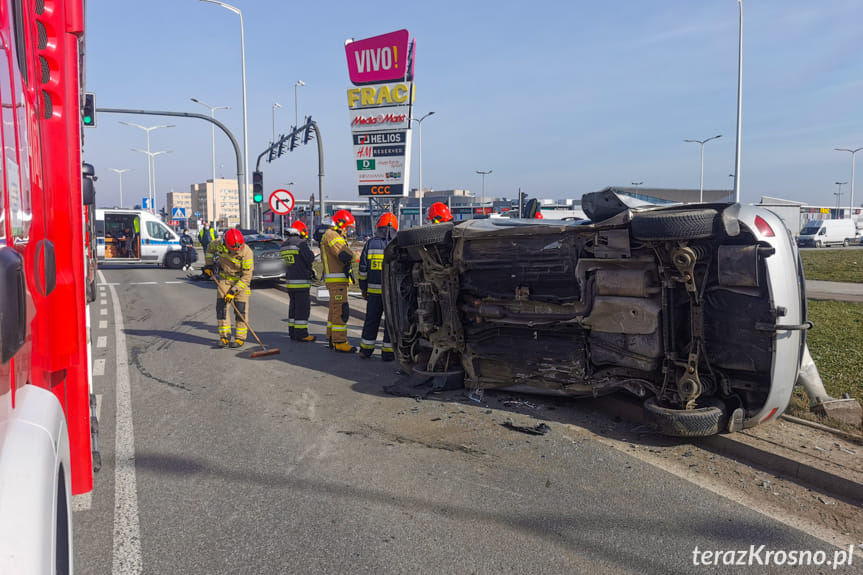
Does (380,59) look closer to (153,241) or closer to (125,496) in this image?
(153,241)

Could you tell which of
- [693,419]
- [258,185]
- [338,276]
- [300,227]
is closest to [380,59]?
[258,185]

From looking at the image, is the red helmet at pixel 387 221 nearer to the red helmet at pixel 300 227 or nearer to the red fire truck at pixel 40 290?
→ the red helmet at pixel 300 227

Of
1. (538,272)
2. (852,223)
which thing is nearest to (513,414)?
(538,272)

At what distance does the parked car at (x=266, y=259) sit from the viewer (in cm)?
1734

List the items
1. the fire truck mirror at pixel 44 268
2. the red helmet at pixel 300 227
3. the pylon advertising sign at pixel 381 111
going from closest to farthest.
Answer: the fire truck mirror at pixel 44 268 < the red helmet at pixel 300 227 < the pylon advertising sign at pixel 381 111

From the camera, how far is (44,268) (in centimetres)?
228

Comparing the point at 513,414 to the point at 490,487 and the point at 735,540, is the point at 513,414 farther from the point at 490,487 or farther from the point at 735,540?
the point at 735,540

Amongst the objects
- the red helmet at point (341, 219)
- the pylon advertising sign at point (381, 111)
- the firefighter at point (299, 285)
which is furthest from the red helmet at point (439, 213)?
the pylon advertising sign at point (381, 111)

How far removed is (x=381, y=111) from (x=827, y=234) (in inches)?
1489

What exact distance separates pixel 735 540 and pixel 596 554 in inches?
29.9

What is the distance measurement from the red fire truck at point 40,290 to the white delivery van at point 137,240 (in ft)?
76.3

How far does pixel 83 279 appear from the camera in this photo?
10.3ft

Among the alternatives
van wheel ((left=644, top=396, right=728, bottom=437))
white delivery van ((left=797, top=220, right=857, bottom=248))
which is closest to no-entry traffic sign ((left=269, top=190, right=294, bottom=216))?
van wheel ((left=644, top=396, right=728, bottom=437))

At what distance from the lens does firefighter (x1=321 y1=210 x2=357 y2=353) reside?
8719mm
